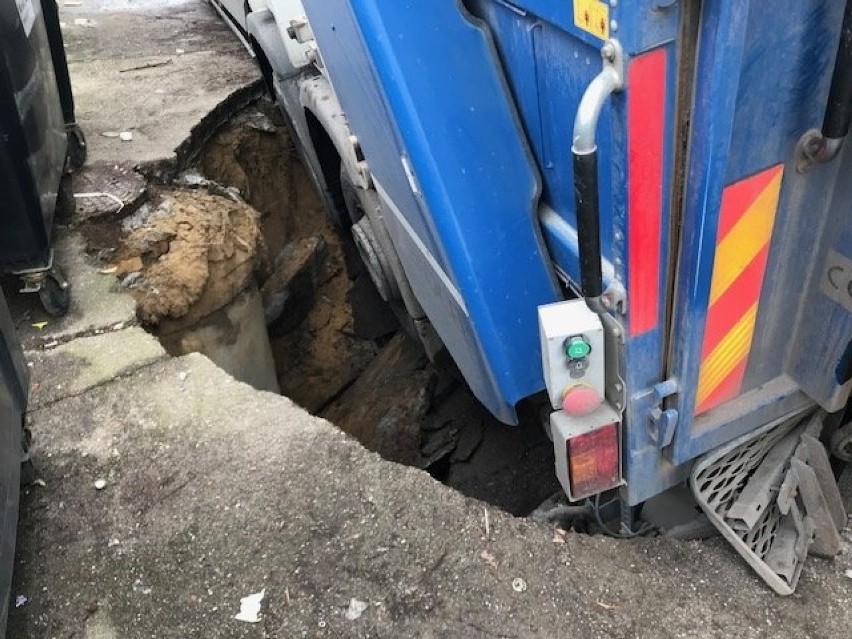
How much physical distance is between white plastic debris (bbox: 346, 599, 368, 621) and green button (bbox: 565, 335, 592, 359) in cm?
80

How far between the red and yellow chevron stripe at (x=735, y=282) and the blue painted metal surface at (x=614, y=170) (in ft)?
0.10

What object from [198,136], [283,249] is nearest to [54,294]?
[198,136]

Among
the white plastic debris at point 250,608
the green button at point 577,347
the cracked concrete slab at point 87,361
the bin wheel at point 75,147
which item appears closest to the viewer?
the green button at point 577,347

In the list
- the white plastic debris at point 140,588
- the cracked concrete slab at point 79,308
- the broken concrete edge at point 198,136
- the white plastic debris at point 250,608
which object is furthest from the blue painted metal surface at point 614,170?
the broken concrete edge at point 198,136

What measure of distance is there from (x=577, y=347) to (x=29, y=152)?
2.17 meters

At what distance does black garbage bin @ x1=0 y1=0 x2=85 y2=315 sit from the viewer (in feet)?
8.77

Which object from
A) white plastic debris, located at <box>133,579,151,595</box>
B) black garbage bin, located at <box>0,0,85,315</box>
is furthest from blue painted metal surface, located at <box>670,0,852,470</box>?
black garbage bin, located at <box>0,0,85,315</box>

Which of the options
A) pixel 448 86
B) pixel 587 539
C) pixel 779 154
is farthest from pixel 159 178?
pixel 779 154

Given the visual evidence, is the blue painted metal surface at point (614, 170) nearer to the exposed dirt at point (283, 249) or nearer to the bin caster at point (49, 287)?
the bin caster at point (49, 287)

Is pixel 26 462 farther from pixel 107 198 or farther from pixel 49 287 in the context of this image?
pixel 107 198

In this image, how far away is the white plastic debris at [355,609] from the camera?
1.86 m

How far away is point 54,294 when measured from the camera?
9.64ft

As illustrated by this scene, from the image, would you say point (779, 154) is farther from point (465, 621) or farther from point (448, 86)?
point (465, 621)

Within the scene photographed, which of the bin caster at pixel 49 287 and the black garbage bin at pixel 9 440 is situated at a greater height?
the black garbage bin at pixel 9 440
